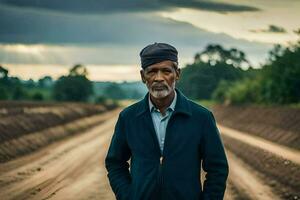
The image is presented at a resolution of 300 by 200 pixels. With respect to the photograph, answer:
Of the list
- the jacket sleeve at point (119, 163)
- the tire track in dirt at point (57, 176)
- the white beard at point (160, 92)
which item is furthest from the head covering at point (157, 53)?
the tire track in dirt at point (57, 176)

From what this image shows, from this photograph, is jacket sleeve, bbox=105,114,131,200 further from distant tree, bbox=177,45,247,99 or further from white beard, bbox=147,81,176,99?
distant tree, bbox=177,45,247,99

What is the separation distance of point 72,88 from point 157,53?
127 meters

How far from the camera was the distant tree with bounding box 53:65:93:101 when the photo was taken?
415 feet

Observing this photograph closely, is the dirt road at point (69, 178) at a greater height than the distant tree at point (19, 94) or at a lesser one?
greater

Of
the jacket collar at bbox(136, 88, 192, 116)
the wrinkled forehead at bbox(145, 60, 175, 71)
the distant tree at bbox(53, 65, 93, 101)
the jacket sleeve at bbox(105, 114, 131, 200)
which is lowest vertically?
the distant tree at bbox(53, 65, 93, 101)

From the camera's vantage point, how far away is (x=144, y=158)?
4820 millimetres

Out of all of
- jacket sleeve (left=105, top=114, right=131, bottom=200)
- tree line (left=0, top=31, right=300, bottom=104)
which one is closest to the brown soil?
tree line (left=0, top=31, right=300, bottom=104)

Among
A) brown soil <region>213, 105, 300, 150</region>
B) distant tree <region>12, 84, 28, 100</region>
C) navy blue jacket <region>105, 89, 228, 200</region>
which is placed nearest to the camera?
navy blue jacket <region>105, 89, 228, 200</region>

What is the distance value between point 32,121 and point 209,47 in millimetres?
111283

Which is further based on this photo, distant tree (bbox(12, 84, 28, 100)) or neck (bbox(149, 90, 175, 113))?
distant tree (bbox(12, 84, 28, 100))

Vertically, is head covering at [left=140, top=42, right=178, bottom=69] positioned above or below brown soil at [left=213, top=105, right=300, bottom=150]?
above

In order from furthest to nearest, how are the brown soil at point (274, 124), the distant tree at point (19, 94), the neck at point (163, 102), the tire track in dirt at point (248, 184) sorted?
1. the distant tree at point (19, 94)
2. the brown soil at point (274, 124)
3. the tire track in dirt at point (248, 184)
4. the neck at point (163, 102)

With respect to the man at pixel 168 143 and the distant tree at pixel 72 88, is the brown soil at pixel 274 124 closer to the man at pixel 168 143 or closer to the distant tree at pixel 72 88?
the man at pixel 168 143

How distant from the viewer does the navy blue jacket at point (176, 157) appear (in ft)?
15.6
